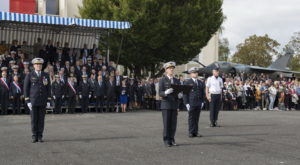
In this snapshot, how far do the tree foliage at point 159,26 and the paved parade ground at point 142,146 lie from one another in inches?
540

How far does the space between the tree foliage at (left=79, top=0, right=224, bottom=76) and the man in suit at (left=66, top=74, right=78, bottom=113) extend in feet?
22.3

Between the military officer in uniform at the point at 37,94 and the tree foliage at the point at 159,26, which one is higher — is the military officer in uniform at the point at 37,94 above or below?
below

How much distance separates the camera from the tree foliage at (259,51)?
7038 cm

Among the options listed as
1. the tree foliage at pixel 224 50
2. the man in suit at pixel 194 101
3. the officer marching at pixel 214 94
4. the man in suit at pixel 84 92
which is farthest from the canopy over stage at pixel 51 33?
the tree foliage at pixel 224 50

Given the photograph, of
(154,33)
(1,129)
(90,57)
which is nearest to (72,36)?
(90,57)

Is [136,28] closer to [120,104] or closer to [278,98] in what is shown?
[120,104]

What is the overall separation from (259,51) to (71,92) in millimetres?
55584

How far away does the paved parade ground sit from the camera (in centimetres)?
812

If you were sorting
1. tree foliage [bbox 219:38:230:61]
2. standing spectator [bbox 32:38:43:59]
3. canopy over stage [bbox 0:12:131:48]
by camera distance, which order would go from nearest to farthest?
standing spectator [bbox 32:38:43:59] < canopy over stage [bbox 0:12:131:48] < tree foliage [bbox 219:38:230:61]

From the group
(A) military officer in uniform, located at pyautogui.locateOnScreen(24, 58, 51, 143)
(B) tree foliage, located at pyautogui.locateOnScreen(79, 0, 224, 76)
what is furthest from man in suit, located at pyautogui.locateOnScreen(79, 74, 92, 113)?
(A) military officer in uniform, located at pyautogui.locateOnScreen(24, 58, 51, 143)

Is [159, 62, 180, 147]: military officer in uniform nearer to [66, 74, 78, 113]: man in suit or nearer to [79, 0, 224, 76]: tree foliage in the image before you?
[66, 74, 78, 113]: man in suit

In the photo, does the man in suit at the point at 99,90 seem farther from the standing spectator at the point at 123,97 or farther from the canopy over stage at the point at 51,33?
the canopy over stage at the point at 51,33

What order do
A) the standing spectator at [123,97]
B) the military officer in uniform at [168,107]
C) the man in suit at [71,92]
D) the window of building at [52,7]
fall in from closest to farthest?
the military officer in uniform at [168,107] → the man in suit at [71,92] → the standing spectator at [123,97] → the window of building at [52,7]

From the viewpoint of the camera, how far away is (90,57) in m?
23.4
